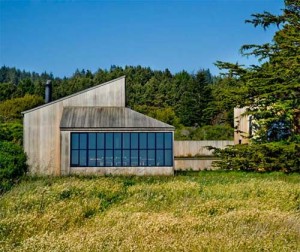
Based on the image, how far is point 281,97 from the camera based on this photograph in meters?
27.4

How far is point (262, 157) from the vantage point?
27.0 metres

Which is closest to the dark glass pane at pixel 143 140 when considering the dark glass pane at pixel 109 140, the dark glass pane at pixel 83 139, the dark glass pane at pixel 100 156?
the dark glass pane at pixel 109 140

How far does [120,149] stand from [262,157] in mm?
7521

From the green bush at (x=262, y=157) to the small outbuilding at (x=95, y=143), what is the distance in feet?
11.0

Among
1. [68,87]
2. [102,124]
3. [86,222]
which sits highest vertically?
[68,87]

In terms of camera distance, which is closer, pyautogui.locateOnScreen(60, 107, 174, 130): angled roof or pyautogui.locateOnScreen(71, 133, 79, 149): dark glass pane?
pyautogui.locateOnScreen(71, 133, 79, 149): dark glass pane

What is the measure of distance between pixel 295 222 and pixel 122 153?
17.8 metres

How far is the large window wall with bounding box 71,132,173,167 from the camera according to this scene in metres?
27.2

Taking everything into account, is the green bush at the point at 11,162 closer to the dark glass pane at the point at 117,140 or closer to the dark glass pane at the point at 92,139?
the dark glass pane at the point at 92,139

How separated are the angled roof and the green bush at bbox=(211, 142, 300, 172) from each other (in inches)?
145

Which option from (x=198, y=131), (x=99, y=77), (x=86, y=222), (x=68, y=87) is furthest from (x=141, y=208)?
(x=99, y=77)

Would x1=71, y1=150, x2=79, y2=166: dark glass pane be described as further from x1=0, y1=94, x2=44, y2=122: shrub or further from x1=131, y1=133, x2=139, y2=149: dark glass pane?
x1=0, y1=94, x2=44, y2=122: shrub

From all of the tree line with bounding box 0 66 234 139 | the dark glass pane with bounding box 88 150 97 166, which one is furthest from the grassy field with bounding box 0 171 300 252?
the tree line with bounding box 0 66 234 139

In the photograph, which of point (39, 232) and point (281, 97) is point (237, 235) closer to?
point (39, 232)
